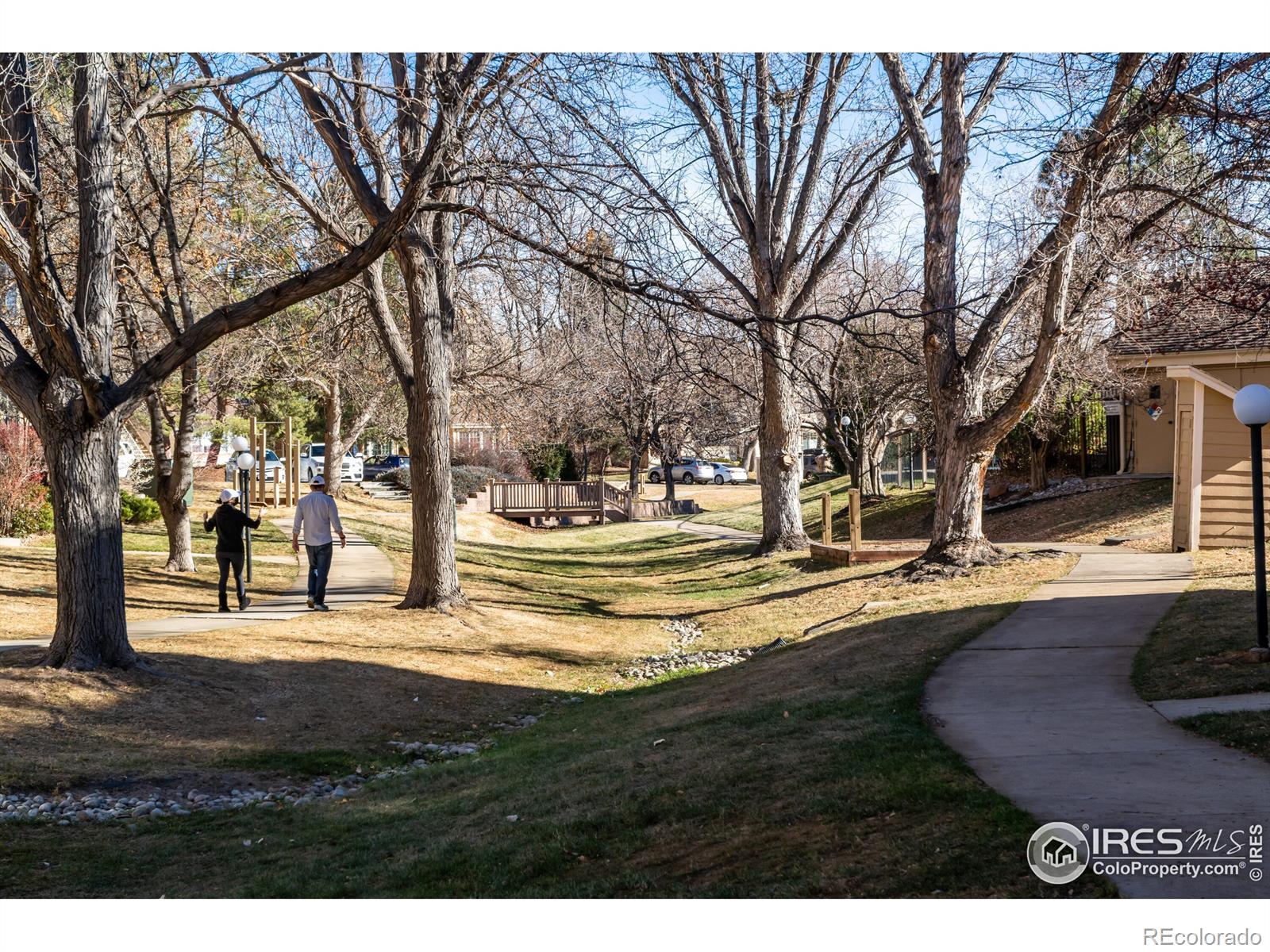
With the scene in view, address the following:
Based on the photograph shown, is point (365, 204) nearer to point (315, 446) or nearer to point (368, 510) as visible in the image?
point (368, 510)

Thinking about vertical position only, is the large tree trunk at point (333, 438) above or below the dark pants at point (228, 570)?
above

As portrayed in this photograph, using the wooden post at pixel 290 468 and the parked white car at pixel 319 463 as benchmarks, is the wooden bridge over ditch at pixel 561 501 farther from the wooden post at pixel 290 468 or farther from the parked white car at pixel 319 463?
the parked white car at pixel 319 463

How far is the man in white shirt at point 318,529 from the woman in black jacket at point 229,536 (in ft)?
2.54

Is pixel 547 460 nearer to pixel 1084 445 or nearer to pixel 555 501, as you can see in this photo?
pixel 555 501

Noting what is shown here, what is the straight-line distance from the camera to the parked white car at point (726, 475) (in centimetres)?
6369

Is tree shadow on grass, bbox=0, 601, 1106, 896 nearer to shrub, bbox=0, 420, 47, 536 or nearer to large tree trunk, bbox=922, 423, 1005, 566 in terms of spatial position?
large tree trunk, bbox=922, 423, 1005, 566

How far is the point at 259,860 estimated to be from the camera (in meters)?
6.56

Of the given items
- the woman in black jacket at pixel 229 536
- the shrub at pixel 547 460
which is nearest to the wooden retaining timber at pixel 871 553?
the woman in black jacket at pixel 229 536

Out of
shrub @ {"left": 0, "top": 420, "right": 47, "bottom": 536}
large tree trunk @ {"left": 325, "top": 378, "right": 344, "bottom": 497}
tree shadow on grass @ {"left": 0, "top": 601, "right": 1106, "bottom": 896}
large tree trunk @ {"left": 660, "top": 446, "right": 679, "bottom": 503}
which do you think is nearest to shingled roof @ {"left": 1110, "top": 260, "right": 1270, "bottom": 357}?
tree shadow on grass @ {"left": 0, "top": 601, "right": 1106, "bottom": 896}

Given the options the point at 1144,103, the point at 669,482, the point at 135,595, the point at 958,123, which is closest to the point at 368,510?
the point at 669,482

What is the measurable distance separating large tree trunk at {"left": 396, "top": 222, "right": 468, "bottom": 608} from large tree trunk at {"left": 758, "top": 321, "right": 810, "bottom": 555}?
8.62m

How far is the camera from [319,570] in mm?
16469

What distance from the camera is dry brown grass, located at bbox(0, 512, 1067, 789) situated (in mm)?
9367

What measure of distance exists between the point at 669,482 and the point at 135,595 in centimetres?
3233
